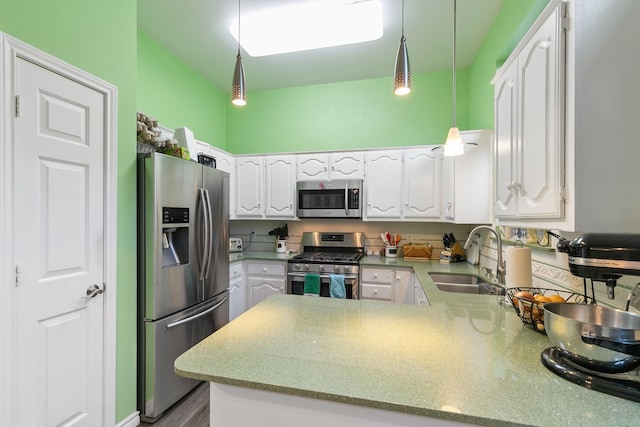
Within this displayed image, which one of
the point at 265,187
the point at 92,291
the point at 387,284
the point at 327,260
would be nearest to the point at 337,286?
the point at 327,260

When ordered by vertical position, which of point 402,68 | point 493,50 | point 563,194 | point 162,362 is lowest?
point 162,362

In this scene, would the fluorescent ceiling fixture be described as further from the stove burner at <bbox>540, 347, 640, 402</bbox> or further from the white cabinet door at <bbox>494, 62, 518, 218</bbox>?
the stove burner at <bbox>540, 347, 640, 402</bbox>

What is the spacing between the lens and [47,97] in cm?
142

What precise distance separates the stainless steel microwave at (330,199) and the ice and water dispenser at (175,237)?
60.6 inches

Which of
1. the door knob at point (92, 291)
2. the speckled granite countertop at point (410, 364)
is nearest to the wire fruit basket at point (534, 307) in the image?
Answer: the speckled granite countertop at point (410, 364)

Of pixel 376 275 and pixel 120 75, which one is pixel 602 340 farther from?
pixel 120 75

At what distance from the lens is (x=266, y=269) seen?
3318mm

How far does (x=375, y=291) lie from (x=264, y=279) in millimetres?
1283

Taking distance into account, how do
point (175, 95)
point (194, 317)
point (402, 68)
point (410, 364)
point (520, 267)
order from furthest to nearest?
point (175, 95)
point (194, 317)
point (520, 267)
point (402, 68)
point (410, 364)

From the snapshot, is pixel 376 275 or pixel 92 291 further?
pixel 376 275

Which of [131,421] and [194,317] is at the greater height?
[194,317]

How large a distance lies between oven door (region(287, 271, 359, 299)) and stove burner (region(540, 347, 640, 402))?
6.99 ft

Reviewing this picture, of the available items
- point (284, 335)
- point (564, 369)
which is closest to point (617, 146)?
point (564, 369)

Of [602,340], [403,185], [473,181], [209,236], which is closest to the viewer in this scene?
[602,340]
